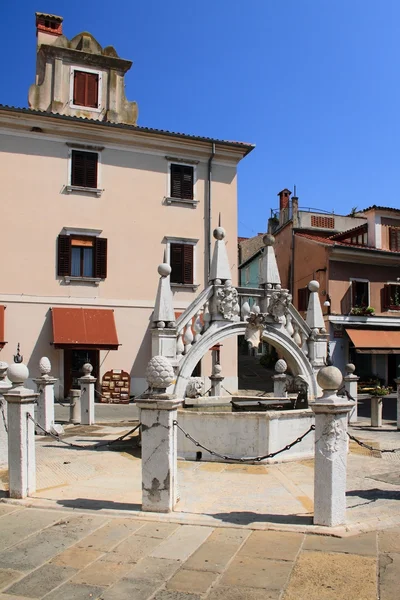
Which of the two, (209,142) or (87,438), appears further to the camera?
(209,142)

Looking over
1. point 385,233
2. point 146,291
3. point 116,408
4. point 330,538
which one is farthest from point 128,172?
point 330,538

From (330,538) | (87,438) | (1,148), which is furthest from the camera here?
(1,148)

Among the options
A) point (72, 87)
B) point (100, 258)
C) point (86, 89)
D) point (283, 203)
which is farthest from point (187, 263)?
point (283, 203)

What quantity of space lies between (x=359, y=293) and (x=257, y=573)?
86.3 feet

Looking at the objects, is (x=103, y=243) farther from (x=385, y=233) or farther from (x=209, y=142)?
(x=385, y=233)

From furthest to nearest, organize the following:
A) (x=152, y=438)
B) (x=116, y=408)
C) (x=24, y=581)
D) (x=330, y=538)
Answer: (x=116, y=408) → (x=152, y=438) → (x=330, y=538) → (x=24, y=581)

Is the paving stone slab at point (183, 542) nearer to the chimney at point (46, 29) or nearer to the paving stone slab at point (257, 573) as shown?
the paving stone slab at point (257, 573)

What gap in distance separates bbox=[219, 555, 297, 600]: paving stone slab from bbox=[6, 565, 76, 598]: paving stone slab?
4.72 ft

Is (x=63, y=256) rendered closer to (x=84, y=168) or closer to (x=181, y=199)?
(x=84, y=168)

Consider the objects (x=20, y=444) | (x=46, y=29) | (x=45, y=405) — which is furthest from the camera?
(x=46, y=29)

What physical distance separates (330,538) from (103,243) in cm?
1982

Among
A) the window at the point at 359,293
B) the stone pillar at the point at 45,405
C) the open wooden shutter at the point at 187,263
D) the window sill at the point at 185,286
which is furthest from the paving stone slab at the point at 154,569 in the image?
the window at the point at 359,293

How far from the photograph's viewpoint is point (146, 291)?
82.7 feet

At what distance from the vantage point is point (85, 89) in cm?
2623
